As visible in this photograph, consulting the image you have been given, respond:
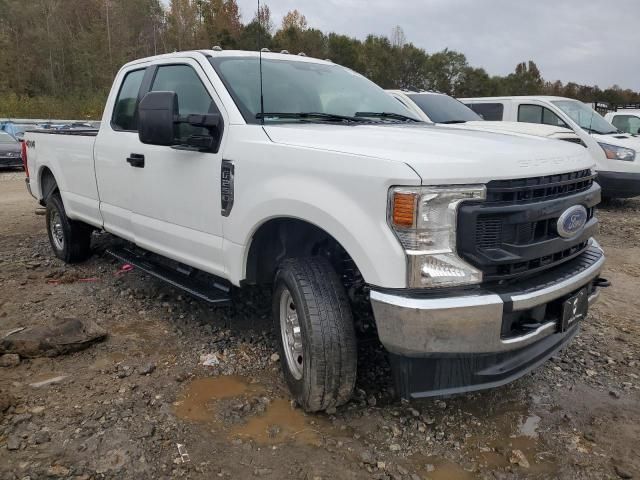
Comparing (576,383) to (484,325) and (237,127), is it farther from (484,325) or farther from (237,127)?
(237,127)

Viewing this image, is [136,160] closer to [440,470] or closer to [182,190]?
[182,190]

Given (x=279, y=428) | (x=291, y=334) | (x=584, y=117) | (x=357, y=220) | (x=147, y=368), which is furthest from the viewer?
(x=584, y=117)

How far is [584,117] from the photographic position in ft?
32.0

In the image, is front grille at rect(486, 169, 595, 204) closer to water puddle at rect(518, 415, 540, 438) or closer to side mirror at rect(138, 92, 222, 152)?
water puddle at rect(518, 415, 540, 438)

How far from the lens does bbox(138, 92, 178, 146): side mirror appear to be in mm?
3152

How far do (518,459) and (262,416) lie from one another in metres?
1.28

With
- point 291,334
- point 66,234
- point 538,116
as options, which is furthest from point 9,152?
point 291,334


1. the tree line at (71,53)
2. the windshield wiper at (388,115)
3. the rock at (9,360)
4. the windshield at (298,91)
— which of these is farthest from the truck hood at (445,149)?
the tree line at (71,53)

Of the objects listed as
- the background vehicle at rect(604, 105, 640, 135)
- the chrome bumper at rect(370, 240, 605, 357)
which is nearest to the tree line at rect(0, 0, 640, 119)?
the background vehicle at rect(604, 105, 640, 135)

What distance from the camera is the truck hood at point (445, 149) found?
235 centimetres

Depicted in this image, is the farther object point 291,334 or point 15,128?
point 15,128

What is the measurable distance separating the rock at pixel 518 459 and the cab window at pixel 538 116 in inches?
320

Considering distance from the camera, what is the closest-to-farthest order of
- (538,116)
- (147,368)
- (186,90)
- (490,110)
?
(147,368), (186,90), (538,116), (490,110)

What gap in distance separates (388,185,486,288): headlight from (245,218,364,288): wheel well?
2.05 ft
